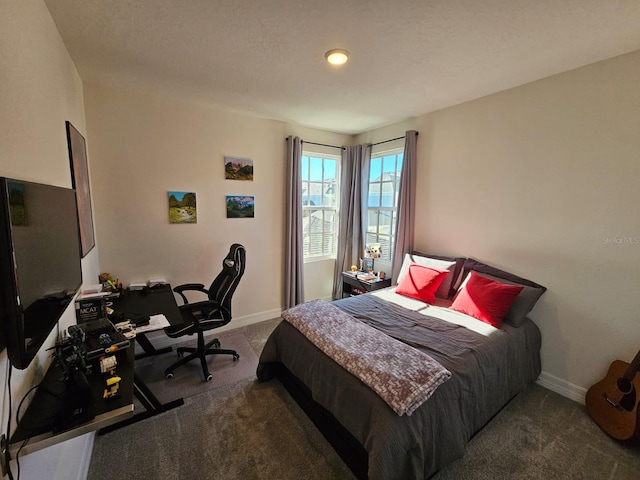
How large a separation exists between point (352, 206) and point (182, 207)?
87.6 inches

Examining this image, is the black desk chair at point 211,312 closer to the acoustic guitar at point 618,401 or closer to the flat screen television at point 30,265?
the flat screen television at point 30,265

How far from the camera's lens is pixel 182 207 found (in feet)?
9.29

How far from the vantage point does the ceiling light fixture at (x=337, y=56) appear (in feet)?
5.84

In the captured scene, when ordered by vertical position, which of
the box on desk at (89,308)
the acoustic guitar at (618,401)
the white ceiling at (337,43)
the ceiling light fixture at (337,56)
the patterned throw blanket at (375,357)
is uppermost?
the white ceiling at (337,43)

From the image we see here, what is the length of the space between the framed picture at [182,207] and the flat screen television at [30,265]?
157cm

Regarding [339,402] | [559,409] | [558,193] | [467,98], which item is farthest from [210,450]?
[467,98]

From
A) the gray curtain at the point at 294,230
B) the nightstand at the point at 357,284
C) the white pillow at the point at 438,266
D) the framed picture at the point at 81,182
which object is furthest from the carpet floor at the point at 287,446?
the nightstand at the point at 357,284

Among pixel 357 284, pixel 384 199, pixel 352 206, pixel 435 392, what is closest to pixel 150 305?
pixel 435 392

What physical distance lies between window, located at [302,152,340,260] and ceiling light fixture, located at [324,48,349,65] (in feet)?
5.92

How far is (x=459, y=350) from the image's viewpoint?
70.6 inches

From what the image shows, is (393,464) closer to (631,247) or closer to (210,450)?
(210,450)

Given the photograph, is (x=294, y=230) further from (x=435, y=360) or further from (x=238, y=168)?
(x=435, y=360)

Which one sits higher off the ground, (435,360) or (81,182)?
(81,182)

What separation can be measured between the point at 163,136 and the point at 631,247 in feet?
13.1
